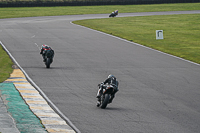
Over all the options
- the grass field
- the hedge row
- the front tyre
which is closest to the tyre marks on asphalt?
the grass field

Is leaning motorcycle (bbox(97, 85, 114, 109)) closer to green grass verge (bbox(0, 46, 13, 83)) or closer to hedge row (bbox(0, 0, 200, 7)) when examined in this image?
green grass verge (bbox(0, 46, 13, 83))

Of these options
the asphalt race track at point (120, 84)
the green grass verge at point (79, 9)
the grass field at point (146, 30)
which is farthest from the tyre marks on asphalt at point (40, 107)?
the green grass verge at point (79, 9)

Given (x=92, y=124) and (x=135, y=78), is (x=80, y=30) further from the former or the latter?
(x=92, y=124)

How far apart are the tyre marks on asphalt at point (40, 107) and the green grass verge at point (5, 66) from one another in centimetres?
52

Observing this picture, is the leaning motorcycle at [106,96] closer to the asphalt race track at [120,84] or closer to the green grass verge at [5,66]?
the asphalt race track at [120,84]

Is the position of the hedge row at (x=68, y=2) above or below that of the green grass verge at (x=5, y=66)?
below

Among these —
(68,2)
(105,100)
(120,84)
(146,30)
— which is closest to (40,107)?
Result: (105,100)

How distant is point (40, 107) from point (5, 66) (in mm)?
8733

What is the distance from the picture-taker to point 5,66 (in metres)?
20.1

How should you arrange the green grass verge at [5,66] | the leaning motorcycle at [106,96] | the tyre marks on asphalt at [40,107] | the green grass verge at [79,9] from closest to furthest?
the tyre marks on asphalt at [40,107] → the leaning motorcycle at [106,96] → the green grass verge at [5,66] → the green grass verge at [79,9]

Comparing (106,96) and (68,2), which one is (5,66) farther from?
(68,2)

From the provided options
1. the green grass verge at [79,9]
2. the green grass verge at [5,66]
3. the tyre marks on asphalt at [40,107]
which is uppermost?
the tyre marks on asphalt at [40,107]

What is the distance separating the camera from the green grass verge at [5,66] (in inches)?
687

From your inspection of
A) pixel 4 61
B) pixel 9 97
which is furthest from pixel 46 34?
pixel 9 97
